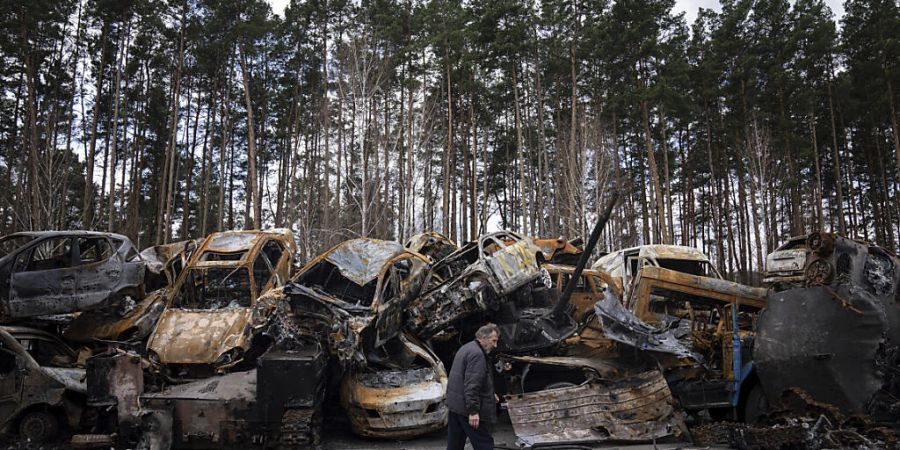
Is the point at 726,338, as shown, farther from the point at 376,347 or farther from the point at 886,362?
the point at 376,347

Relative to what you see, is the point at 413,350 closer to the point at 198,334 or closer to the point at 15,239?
the point at 198,334

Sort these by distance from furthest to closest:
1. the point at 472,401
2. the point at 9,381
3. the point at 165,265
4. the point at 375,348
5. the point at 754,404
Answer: the point at 165,265 < the point at 375,348 < the point at 754,404 < the point at 9,381 < the point at 472,401

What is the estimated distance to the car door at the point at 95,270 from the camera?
8.55 meters

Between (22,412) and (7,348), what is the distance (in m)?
0.78

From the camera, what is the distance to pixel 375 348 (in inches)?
281

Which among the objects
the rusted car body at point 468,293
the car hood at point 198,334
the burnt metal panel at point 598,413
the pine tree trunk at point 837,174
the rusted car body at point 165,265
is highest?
the pine tree trunk at point 837,174

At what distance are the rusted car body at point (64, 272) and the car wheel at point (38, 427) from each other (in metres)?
2.10

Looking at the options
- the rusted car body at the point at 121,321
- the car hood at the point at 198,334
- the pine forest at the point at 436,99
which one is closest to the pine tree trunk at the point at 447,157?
the pine forest at the point at 436,99

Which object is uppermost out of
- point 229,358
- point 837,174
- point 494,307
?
point 837,174

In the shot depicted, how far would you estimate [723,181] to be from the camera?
32.5m

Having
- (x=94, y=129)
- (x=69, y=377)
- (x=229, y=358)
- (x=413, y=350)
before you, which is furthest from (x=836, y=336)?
(x=94, y=129)

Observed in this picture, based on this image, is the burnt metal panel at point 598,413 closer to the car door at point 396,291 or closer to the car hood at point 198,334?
→ the car door at point 396,291

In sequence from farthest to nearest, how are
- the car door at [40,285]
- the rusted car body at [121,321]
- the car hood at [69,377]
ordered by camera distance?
the rusted car body at [121,321] → the car door at [40,285] → the car hood at [69,377]

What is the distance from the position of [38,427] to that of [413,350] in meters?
4.57
